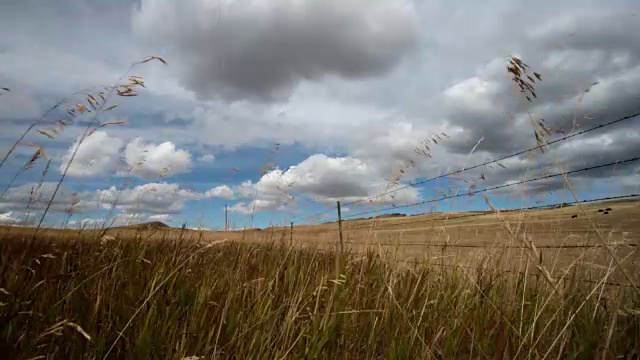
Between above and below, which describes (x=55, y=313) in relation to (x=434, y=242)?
below

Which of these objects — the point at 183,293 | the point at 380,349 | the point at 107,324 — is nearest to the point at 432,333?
the point at 380,349

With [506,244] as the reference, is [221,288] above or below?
below

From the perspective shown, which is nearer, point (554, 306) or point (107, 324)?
point (107, 324)

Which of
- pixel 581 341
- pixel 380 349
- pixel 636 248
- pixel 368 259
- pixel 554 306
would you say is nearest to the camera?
pixel 581 341

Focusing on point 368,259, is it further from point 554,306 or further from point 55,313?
point 55,313

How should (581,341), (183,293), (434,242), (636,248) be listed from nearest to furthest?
(581,341) → (183,293) → (636,248) → (434,242)

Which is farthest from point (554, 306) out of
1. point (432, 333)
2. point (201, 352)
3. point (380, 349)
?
point (201, 352)

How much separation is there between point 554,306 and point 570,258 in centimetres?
136

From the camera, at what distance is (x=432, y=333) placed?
2.40m

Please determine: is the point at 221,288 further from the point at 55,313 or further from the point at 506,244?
the point at 506,244

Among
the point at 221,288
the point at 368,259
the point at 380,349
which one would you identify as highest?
the point at 368,259

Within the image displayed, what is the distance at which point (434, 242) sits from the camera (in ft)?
15.0

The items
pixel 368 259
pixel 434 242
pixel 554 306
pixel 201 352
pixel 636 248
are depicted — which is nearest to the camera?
pixel 201 352

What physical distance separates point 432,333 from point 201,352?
1.30m
